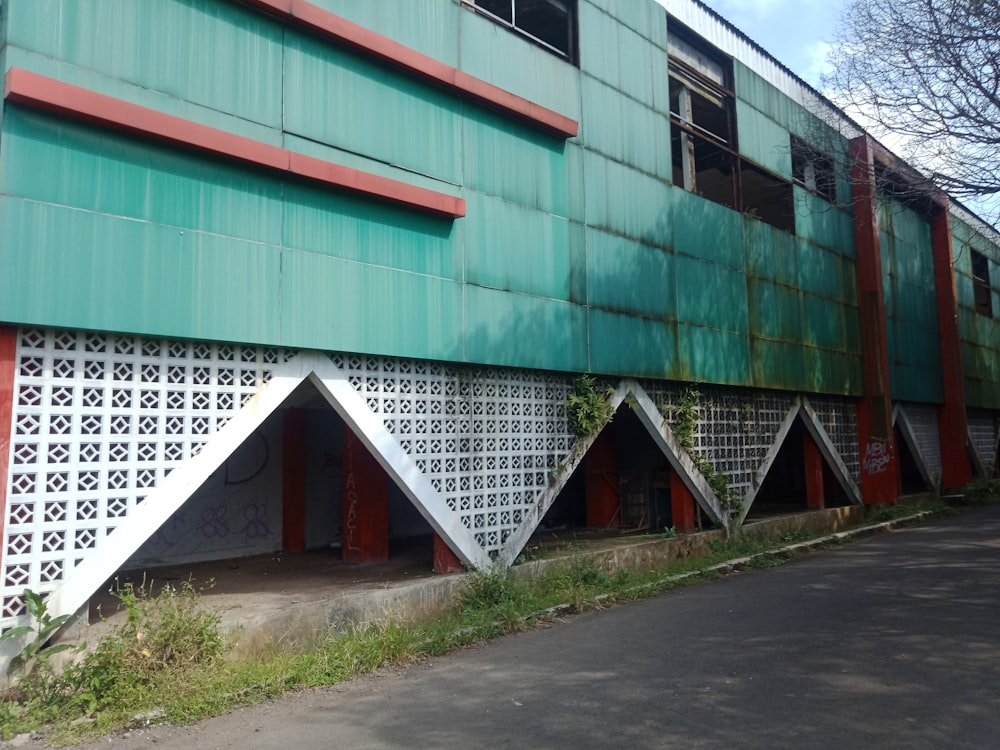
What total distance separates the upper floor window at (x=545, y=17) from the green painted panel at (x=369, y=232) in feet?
10.5

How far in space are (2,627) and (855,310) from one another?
1558cm

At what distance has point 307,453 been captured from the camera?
10820 mm

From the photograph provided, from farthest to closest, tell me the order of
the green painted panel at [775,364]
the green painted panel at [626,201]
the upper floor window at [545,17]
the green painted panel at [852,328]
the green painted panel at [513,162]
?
the green painted panel at [852,328], the green painted panel at [775,364], the upper floor window at [545,17], the green painted panel at [626,201], the green painted panel at [513,162]

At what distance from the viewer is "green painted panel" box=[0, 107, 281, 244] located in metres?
5.37

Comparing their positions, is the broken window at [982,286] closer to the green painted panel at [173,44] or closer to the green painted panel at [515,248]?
the green painted panel at [515,248]

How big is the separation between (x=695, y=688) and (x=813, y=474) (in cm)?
1056

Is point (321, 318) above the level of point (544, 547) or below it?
above

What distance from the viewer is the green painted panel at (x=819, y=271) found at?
14.3 metres

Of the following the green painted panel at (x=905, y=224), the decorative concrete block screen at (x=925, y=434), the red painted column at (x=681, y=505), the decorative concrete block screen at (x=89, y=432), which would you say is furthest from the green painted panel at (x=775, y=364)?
the decorative concrete block screen at (x=89, y=432)

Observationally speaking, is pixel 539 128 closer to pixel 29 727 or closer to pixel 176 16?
pixel 176 16

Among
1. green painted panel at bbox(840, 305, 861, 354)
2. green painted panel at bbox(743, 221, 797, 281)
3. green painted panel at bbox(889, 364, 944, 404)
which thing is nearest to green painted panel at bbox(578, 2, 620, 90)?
green painted panel at bbox(743, 221, 797, 281)

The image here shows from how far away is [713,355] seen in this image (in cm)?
1159

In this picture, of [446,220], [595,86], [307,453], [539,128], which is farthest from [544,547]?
[595,86]

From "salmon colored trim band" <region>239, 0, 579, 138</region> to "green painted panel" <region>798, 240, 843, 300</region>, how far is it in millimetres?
6710
